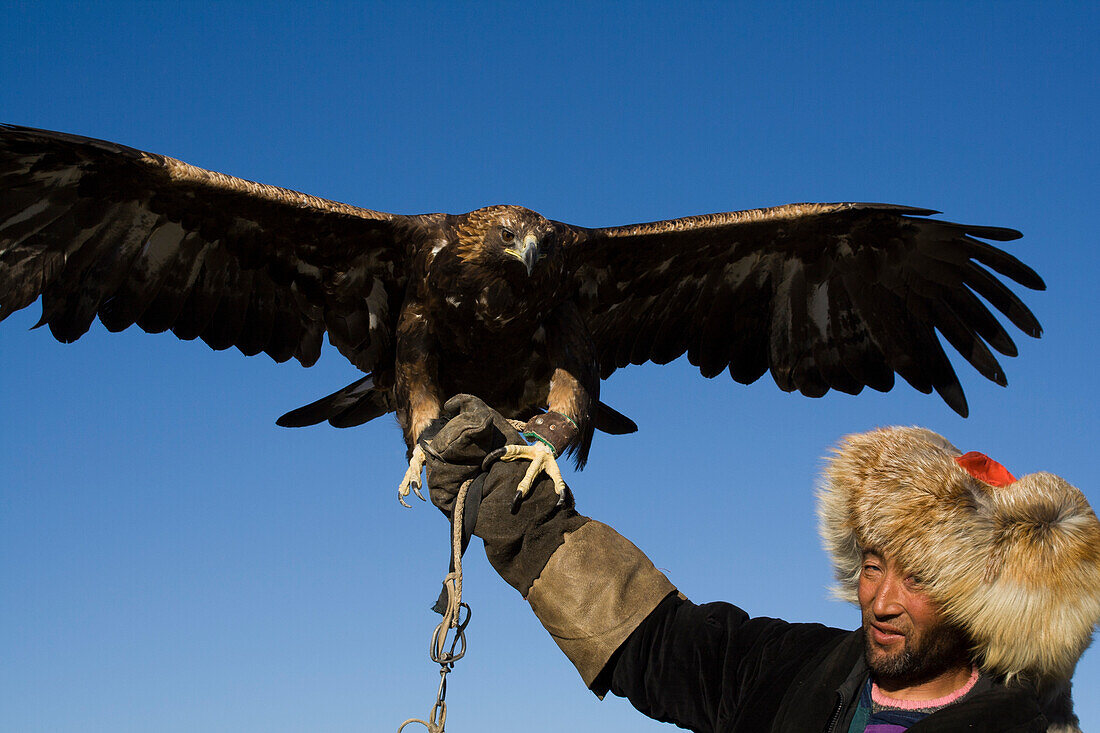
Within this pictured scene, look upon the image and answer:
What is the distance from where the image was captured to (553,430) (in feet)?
14.2

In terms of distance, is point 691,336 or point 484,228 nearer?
point 484,228

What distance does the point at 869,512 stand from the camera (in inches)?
97.8

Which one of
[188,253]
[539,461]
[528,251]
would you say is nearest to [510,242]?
[528,251]

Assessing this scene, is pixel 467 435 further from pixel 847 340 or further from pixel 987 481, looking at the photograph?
pixel 847 340

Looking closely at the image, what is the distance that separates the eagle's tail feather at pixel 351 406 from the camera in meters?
5.50

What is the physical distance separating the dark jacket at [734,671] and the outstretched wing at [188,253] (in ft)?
8.57

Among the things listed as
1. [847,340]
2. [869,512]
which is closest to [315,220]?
[847,340]

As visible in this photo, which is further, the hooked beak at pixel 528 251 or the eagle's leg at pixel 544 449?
the hooked beak at pixel 528 251

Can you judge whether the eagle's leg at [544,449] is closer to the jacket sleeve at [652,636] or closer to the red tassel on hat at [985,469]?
the jacket sleeve at [652,636]

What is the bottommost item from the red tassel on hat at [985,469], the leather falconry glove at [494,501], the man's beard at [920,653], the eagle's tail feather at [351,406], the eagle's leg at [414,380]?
the man's beard at [920,653]

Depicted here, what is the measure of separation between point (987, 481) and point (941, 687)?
0.49 meters

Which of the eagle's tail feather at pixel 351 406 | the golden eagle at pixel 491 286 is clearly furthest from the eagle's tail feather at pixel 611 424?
the eagle's tail feather at pixel 351 406

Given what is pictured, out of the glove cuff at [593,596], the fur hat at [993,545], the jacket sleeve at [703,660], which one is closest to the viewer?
the fur hat at [993,545]

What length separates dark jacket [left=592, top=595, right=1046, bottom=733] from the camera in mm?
2424
